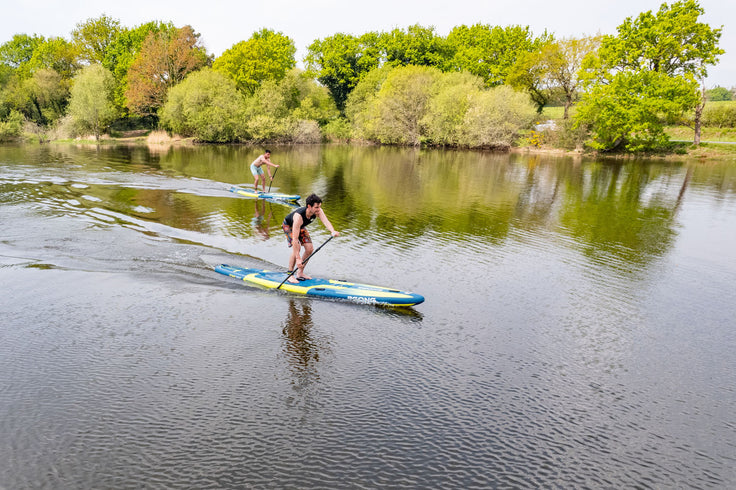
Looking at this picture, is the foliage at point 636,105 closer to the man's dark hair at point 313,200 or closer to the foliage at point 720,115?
the foliage at point 720,115

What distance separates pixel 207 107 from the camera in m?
62.5

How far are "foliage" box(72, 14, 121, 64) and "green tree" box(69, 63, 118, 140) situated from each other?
1406 cm

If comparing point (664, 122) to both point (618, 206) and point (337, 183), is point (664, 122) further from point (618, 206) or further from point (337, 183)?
point (337, 183)

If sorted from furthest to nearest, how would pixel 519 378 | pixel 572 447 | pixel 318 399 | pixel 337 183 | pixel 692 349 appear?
pixel 337 183 → pixel 692 349 → pixel 519 378 → pixel 318 399 → pixel 572 447

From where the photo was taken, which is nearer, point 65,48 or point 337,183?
point 337,183

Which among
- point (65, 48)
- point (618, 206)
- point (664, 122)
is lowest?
point (618, 206)

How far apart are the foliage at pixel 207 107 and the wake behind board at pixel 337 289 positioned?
2218 inches

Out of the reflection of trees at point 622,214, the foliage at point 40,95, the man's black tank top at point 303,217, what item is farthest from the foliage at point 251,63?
the man's black tank top at point 303,217

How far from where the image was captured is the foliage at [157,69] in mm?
66312

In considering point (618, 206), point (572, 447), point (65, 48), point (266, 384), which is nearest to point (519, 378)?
point (572, 447)

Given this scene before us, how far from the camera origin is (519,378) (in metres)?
7.75

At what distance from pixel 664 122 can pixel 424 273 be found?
5390 centimetres

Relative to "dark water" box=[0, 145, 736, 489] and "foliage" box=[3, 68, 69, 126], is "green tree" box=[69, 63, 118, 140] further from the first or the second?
"dark water" box=[0, 145, 736, 489]

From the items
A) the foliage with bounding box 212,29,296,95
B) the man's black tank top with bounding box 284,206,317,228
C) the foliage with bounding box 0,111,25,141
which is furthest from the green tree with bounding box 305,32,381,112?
the man's black tank top with bounding box 284,206,317,228
